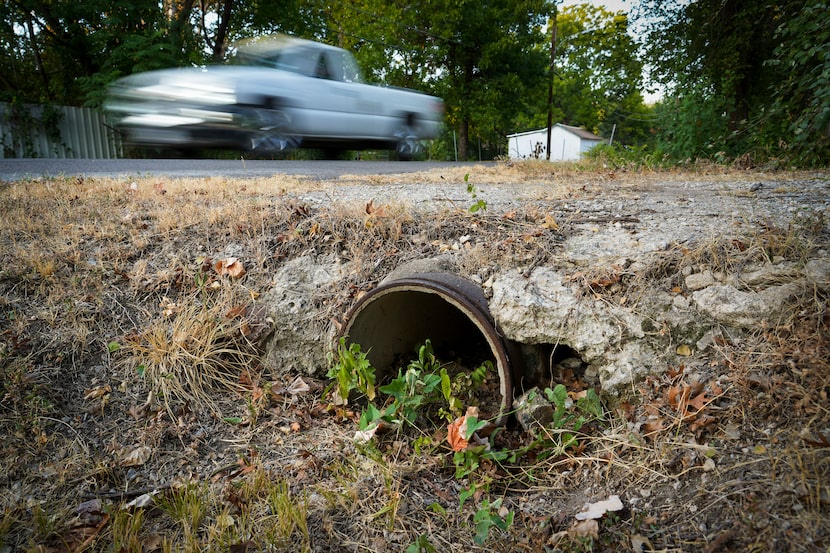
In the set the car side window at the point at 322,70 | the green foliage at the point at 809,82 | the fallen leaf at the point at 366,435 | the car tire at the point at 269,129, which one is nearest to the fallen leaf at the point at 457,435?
the fallen leaf at the point at 366,435

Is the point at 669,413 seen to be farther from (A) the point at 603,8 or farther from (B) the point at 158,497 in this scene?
(A) the point at 603,8

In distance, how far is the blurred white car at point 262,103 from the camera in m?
7.69

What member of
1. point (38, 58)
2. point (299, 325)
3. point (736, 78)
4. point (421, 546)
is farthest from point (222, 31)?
point (421, 546)

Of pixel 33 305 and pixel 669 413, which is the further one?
pixel 33 305

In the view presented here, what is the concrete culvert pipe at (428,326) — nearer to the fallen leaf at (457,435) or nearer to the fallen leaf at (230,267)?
the fallen leaf at (457,435)

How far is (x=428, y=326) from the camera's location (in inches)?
146

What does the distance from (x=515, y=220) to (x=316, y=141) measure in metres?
6.84

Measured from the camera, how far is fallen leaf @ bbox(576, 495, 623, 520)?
6.34 feet

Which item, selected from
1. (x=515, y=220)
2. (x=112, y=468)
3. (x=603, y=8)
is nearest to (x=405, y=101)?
(x=515, y=220)

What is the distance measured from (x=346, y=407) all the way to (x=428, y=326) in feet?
3.25

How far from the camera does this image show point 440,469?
251cm

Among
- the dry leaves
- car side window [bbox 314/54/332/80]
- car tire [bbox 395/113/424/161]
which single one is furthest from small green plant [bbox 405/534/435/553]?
car tire [bbox 395/113/424/161]

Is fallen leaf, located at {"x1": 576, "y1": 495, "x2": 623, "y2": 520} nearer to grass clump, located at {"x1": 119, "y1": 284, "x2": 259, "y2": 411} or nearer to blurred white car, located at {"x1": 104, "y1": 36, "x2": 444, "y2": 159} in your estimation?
grass clump, located at {"x1": 119, "y1": 284, "x2": 259, "y2": 411}

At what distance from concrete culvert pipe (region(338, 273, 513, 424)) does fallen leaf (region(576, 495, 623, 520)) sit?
1.95ft
